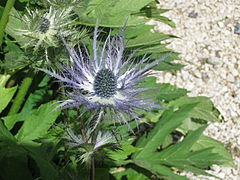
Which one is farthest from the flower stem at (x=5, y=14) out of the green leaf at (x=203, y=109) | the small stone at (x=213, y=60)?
the small stone at (x=213, y=60)

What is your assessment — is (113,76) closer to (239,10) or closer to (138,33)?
(138,33)

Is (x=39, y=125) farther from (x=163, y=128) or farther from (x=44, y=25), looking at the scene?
(x=163, y=128)

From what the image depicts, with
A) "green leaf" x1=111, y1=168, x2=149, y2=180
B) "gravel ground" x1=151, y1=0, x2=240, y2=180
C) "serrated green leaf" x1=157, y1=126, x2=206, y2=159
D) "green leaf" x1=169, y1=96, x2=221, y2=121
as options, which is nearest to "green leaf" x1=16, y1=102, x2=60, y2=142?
"green leaf" x1=111, y1=168, x2=149, y2=180

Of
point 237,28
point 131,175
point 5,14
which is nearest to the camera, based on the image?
point 5,14

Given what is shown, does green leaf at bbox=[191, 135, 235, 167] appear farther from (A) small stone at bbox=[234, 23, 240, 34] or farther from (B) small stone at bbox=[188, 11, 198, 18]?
(B) small stone at bbox=[188, 11, 198, 18]

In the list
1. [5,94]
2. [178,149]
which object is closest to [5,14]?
[5,94]

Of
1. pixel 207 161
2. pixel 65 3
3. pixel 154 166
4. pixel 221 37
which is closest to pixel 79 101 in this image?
pixel 65 3
